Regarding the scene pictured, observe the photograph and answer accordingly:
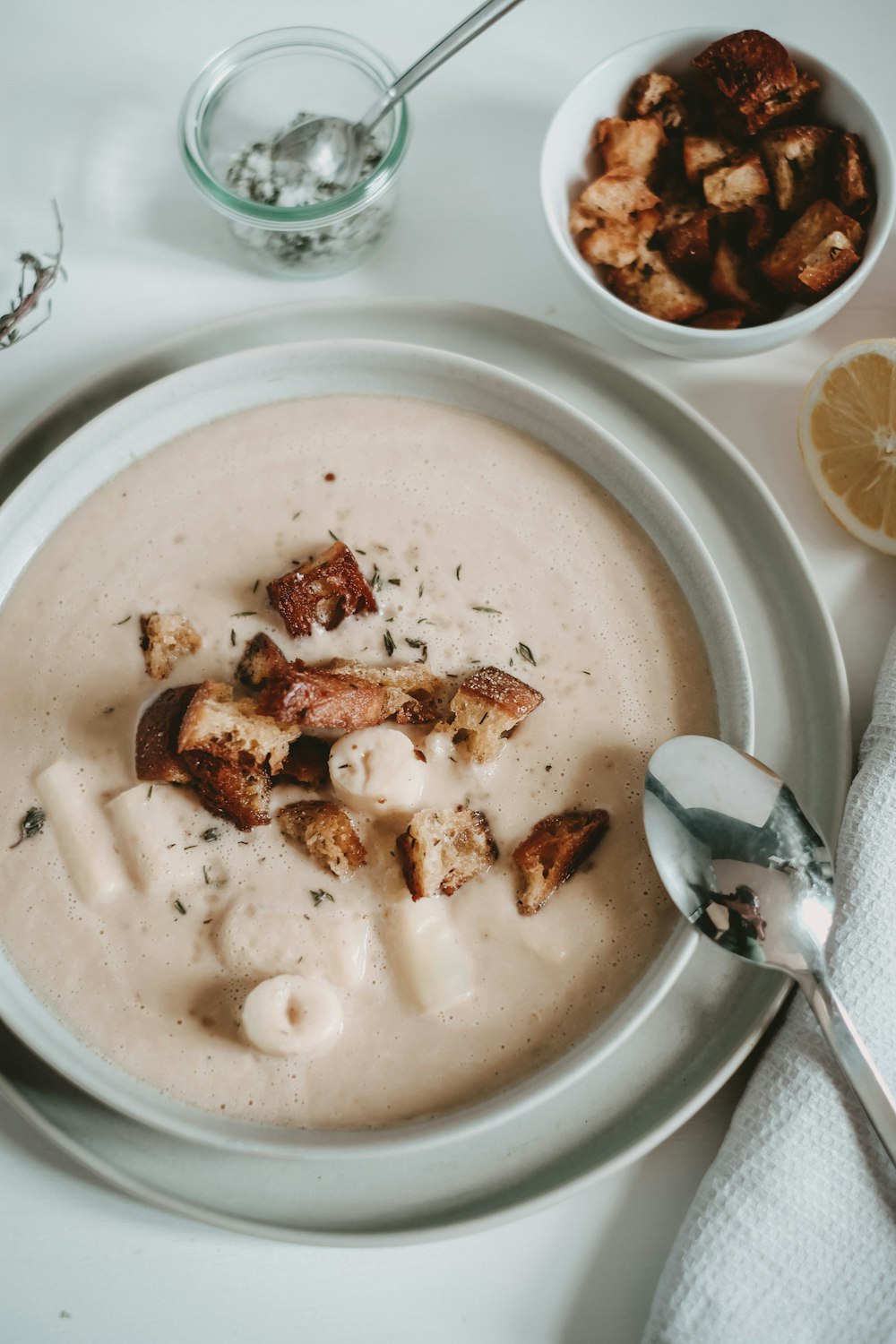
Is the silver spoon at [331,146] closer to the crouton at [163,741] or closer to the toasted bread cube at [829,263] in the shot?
the toasted bread cube at [829,263]

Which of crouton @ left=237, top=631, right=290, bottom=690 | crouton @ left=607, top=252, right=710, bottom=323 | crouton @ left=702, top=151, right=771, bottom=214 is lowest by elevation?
crouton @ left=237, top=631, right=290, bottom=690

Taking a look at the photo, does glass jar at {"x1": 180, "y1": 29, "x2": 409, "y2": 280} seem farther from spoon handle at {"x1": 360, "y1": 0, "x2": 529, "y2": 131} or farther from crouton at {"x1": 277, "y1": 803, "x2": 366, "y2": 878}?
crouton at {"x1": 277, "y1": 803, "x2": 366, "y2": 878}

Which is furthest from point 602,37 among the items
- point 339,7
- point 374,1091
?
point 374,1091

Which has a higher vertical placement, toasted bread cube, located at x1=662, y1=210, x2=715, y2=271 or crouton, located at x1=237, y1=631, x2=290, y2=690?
toasted bread cube, located at x1=662, y1=210, x2=715, y2=271

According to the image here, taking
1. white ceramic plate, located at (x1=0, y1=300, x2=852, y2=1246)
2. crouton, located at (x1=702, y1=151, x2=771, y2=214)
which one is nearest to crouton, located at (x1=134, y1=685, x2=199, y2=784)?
white ceramic plate, located at (x1=0, y1=300, x2=852, y2=1246)

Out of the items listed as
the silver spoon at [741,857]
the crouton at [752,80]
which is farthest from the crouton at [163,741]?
the crouton at [752,80]

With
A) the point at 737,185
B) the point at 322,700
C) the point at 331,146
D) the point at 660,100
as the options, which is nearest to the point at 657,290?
the point at 737,185

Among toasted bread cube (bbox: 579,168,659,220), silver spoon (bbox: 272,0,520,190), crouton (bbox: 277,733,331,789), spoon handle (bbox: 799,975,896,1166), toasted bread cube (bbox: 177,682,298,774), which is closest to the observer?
spoon handle (bbox: 799,975,896,1166)
